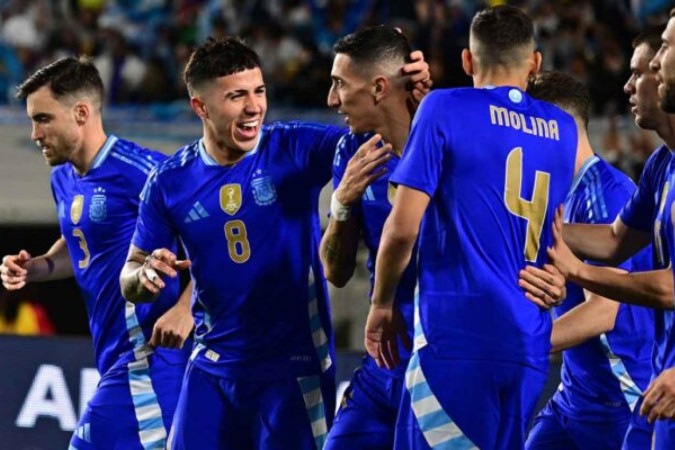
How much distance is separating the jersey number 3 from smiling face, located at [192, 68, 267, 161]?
147cm

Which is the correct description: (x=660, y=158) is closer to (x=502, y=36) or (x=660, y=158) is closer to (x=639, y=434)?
(x=502, y=36)

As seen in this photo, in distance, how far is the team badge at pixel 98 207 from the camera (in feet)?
24.0

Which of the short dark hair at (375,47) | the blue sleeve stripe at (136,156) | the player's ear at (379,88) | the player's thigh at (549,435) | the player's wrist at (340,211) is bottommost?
the player's thigh at (549,435)

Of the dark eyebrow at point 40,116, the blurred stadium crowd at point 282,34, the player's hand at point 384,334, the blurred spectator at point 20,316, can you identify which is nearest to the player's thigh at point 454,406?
the player's hand at point 384,334

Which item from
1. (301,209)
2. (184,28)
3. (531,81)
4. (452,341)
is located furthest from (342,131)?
(184,28)

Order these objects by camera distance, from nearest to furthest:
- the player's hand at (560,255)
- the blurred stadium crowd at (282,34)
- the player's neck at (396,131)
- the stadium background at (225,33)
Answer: the player's hand at (560,255) < the player's neck at (396,131) < the stadium background at (225,33) < the blurred stadium crowd at (282,34)

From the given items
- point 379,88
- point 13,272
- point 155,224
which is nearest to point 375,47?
point 379,88

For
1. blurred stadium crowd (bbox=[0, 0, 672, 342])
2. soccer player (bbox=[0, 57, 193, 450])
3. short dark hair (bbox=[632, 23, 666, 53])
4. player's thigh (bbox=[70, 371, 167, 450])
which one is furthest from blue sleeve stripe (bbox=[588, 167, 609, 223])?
blurred stadium crowd (bbox=[0, 0, 672, 342])

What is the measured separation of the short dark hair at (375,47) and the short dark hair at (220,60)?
58cm

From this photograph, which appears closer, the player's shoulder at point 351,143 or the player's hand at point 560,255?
the player's hand at point 560,255

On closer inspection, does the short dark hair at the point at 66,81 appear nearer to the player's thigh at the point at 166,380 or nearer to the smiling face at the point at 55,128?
the smiling face at the point at 55,128

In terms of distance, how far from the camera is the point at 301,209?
6.43m

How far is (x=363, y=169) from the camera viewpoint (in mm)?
5676

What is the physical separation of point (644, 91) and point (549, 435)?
61.8 inches
